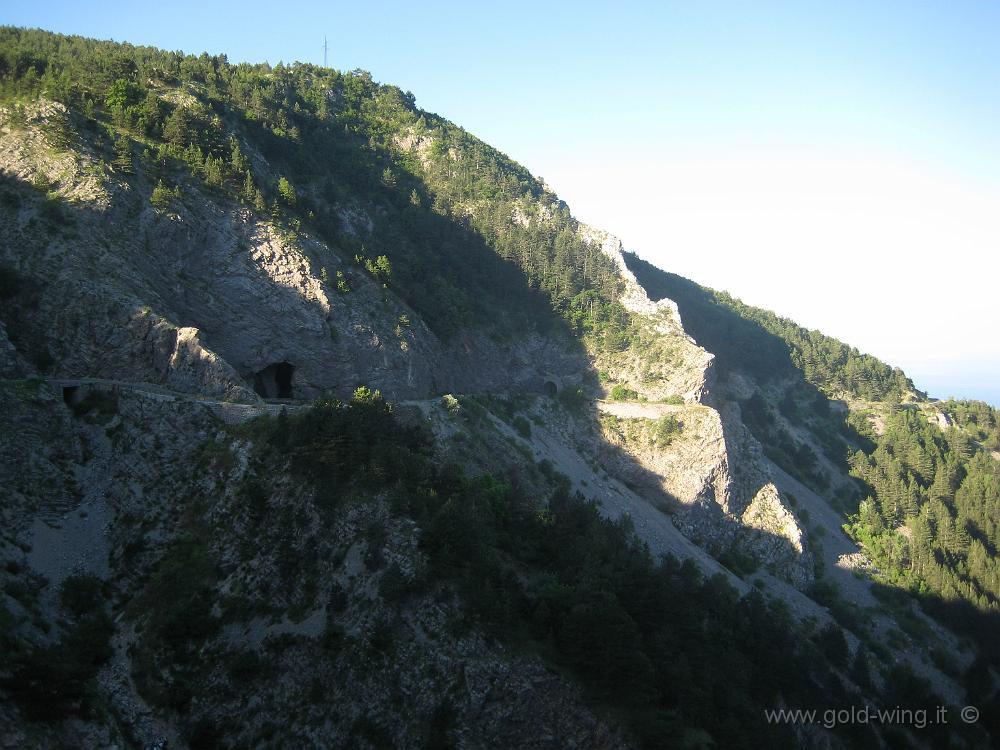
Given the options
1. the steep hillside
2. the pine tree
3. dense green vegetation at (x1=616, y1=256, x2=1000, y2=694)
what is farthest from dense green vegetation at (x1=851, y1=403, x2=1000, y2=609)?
the pine tree

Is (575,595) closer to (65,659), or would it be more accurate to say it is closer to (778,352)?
(65,659)

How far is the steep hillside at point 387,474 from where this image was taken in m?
25.4

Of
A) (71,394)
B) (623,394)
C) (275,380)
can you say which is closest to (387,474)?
(71,394)

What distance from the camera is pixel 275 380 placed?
51625 millimetres

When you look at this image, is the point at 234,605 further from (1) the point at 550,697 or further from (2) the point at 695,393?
(2) the point at 695,393

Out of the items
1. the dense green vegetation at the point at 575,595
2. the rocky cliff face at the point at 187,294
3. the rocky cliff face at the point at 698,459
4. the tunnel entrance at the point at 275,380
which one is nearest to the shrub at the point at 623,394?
the rocky cliff face at the point at 698,459

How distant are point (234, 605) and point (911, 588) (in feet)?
219

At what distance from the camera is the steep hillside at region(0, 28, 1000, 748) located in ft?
83.3

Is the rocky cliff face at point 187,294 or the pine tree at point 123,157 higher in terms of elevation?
the pine tree at point 123,157

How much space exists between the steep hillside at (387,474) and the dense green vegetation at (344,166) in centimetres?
44

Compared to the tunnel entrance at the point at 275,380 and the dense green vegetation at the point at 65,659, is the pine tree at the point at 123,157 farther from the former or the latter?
the dense green vegetation at the point at 65,659

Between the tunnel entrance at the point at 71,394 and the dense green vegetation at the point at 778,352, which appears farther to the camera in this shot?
the dense green vegetation at the point at 778,352

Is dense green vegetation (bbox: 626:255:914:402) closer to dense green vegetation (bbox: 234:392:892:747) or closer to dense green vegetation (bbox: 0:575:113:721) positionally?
dense green vegetation (bbox: 234:392:892:747)

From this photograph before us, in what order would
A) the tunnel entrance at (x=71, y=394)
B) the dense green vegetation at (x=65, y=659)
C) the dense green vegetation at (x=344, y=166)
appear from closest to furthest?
1. the dense green vegetation at (x=65, y=659)
2. the tunnel entrance at (x=71, y=394)
3. the dense green vegetation at (x=344, y=166)
